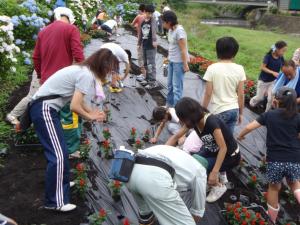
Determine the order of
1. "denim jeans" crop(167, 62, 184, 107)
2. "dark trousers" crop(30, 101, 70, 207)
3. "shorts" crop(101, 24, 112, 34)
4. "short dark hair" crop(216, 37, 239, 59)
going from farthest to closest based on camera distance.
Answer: "shorts" crop(101, 24, 112, 34), "denim jeans" crop(167, 62, 184, 107), "short dark hair" crop(216, 37, 239, 59), "dark trousers" crop(30, 101, 70, 207)

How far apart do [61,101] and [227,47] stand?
1896mm

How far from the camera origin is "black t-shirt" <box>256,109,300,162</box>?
3.74 m

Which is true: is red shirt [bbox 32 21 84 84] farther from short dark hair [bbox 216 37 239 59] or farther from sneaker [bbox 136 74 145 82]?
sneaker [bbox 136 74 145 82]

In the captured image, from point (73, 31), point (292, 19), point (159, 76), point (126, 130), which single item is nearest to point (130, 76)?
point (159, 76)

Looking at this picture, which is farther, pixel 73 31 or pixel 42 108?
pixel 73 31

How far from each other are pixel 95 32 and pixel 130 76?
544cm

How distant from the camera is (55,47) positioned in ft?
15.2

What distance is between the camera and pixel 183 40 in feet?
18.8

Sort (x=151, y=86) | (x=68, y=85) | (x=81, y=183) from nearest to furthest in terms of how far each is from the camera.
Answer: (x=68, y=85), (x=81, y=183), (x=151, y=86)

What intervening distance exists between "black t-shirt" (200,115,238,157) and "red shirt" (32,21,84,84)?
2.15 meters

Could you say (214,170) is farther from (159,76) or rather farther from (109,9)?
(109,9)

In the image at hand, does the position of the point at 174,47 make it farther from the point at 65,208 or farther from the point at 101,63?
the point at 65,208

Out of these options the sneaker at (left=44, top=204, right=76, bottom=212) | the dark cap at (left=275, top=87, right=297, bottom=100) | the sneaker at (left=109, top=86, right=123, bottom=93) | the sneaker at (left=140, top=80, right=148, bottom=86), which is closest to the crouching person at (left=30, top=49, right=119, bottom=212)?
the sneaker at (left=44, top=204, right=76, bottom=212)

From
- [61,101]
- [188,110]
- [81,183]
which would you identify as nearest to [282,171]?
[188,110]
